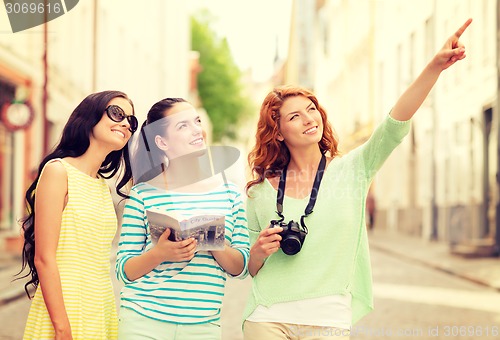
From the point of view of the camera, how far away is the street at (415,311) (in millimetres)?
8305

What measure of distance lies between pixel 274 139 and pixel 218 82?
55844mm

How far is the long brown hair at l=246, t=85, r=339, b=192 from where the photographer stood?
11.3ft

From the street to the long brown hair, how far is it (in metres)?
4.53

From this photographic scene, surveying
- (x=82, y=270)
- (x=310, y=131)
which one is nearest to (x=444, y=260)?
(x=310, y=131)

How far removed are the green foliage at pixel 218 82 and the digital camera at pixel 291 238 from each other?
53770 millimetres

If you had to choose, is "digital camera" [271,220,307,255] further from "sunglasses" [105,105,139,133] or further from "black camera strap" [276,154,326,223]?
"sunglasses" [105,105,139,133]

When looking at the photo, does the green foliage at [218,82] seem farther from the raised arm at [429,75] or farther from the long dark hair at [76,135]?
the raised arm at [429,75]

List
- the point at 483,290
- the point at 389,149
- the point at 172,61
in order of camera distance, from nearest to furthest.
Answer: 1. the point at 389,149
2. the point at 483,290
3. the point at 172,61

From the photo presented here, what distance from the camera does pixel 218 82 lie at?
59.0 metres

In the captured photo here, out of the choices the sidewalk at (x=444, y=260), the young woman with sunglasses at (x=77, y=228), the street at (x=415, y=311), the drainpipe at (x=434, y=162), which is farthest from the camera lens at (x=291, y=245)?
the drainpipe at (x=434, y=162)

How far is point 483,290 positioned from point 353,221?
31.7 feet

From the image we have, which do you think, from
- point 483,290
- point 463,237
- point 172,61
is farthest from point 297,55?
point 483,290

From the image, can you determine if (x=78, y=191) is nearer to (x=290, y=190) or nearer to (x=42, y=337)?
(x=42, y=337)

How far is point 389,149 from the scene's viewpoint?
10.6 feet
